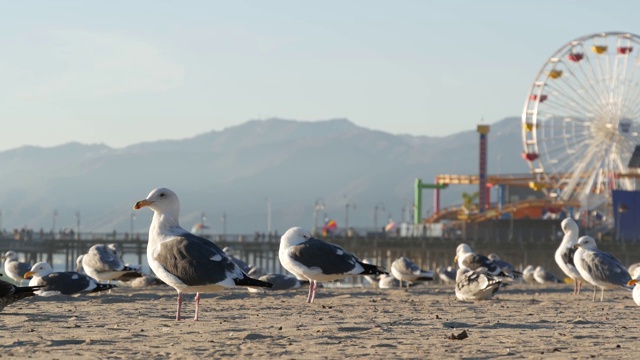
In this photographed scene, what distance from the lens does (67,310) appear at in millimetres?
18562

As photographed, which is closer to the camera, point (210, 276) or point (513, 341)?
point (513, 341)

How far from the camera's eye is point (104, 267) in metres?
24.7

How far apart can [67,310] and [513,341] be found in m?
8.22

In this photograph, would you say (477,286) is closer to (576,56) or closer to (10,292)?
(10,292)

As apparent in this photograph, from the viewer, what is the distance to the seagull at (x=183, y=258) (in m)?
15.3

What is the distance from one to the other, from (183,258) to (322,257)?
5530 millimetres

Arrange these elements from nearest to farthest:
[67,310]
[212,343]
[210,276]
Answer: [212,343], [210,276], [67,310]

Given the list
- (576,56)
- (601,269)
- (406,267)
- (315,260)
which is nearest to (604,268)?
(601,269)

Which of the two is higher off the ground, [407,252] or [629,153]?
[629,153]

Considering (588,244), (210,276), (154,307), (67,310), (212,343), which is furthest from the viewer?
(588,244)

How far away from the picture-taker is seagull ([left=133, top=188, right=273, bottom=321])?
1534cm

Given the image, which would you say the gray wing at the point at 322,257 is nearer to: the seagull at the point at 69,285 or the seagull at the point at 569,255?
the seagull at the point at 69,285

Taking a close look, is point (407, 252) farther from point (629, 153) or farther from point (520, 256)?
point (629, 153)

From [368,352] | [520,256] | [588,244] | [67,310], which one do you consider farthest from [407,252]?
[368,352]
